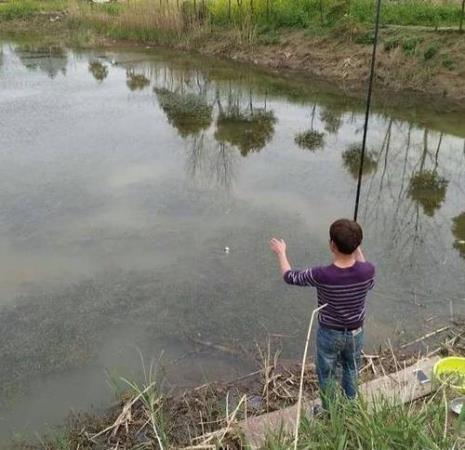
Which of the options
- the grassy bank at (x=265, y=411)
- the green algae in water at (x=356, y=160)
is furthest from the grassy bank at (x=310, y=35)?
the grassy bank at (x=265, y=411)

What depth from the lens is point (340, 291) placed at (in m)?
2.93

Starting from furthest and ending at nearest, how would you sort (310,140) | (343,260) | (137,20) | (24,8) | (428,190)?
(24,8)
(137,20)
(310,140)
(428,190)
(343,260)

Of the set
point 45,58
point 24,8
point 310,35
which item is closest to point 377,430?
point 310,35

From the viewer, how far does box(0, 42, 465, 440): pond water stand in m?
4.54

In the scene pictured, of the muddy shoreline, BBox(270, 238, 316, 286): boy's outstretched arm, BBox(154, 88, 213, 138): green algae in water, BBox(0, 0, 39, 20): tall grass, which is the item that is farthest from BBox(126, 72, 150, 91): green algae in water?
BBox(0, 0, 39, 20): tall grass

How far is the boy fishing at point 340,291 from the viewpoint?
2.83m

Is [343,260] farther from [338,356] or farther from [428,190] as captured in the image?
[428,190]

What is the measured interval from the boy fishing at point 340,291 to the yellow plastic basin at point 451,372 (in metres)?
0.62

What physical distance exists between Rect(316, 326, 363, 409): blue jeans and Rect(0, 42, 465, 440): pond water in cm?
115

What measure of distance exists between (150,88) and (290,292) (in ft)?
31.8

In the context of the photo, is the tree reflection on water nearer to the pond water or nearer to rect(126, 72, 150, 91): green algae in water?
rect(126, 72, 150, 91): green algae in water

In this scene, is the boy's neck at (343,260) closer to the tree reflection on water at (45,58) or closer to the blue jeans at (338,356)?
the blue jeans at (338,356)

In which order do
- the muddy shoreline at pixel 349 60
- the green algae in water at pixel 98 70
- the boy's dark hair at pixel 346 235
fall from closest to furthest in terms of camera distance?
the boy's dark hair at pixel 346 235 < the muddy shoreline at pixel 349 60 < the green algae in water at pixel 98 70

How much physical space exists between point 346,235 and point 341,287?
0.32m
